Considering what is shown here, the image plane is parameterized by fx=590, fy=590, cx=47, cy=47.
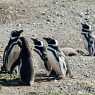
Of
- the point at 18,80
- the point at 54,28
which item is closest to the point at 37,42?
the point at 18,80

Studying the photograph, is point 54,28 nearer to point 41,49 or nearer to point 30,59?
point 41,49

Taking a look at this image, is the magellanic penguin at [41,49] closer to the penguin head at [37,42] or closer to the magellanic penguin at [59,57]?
the penguin head at [37,42]

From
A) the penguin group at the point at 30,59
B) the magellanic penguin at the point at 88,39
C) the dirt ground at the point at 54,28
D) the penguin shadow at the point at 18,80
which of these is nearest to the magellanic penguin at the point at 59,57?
the penguin group at the point at 30,59

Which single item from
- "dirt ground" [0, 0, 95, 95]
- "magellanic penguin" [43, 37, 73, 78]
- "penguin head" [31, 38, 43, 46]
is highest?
"penguin head" [31, 38, 43, 46]

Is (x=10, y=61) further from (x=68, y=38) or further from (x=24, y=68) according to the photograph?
(x=68, y=38)

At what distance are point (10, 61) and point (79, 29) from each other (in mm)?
9809

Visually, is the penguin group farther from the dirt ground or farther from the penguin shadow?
the dirt ground

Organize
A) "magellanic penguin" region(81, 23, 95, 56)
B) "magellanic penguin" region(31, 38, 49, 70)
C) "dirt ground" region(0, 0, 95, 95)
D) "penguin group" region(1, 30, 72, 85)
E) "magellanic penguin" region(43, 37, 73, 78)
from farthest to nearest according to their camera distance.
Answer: "magellanic penguin" region(81, 23, 95, 56) → "magellanic penguin" region(43, 37, 73, 78) → "magellanic penguin" region(31, 38, 49, 70) → "penguin group" region(1, 30, 72, 85) → "dirt ground" region(0, 0, 95, 95)

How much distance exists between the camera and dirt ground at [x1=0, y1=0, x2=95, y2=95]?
1254 cm

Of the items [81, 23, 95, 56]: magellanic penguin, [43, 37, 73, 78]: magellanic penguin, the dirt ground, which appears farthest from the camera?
[81, 23, 95, 56]: magellanic penguin

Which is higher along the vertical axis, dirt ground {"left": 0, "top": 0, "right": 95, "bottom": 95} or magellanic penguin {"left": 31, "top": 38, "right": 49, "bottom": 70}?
magellanic penguin {"left": 31, "top": 38, "right": 49, "bottom": 70}

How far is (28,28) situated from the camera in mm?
23375

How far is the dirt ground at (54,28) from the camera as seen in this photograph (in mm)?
12541

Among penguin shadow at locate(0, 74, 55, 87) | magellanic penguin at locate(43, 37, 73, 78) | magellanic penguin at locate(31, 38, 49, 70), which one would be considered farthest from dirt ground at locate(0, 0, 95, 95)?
magellanic penguin at locate(31, 38, 49, 70)
